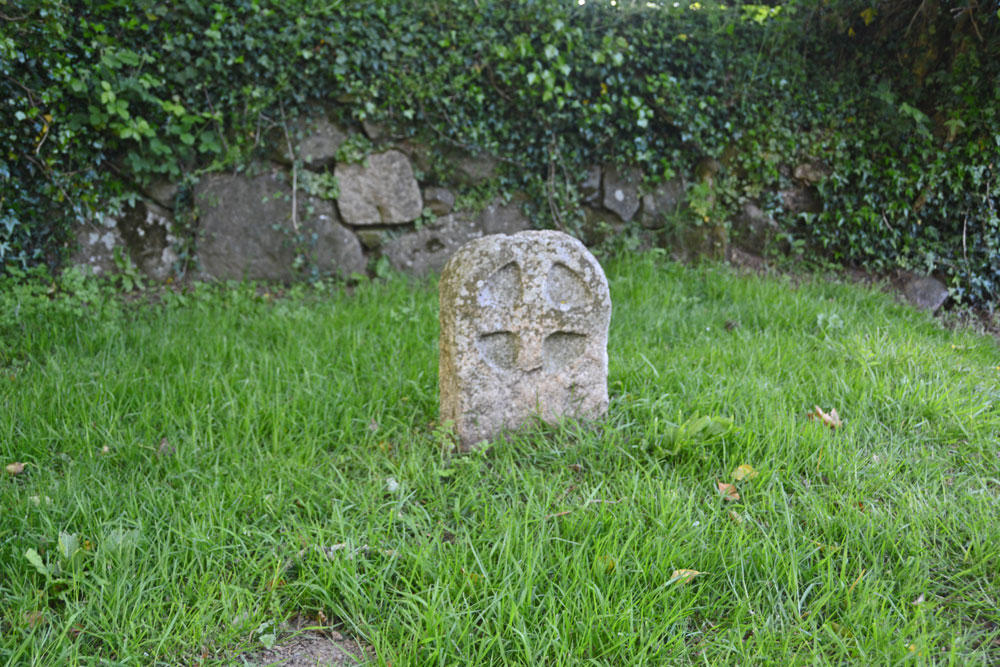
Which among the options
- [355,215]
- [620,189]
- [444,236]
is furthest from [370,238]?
[620,189]

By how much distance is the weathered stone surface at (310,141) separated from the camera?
490 centimetres

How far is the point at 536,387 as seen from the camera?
287cm

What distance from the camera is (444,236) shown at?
5.36m

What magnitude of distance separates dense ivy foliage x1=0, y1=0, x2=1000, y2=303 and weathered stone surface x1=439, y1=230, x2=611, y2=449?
107 inches

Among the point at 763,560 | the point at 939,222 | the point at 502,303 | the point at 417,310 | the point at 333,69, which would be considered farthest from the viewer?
the point at 939,222

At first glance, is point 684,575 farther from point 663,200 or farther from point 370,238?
point 663,200

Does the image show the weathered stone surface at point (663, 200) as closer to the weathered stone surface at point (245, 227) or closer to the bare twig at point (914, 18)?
the bare twig at point (914, 18)

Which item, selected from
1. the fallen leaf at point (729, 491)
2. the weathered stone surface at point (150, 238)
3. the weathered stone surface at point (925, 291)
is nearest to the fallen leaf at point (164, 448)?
the fallen leaf at point (729, 491)

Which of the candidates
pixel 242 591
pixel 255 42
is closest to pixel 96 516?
pixel 242 591

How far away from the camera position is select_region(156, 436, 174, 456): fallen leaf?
267cm

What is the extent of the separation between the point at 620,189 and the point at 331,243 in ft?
8.15

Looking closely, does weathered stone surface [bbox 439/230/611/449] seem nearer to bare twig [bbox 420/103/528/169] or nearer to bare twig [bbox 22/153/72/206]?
bare twig [bbox 420/103/528/169]

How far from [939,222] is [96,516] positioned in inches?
238

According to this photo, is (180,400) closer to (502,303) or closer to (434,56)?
(502,303)
